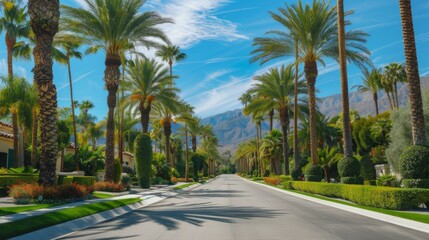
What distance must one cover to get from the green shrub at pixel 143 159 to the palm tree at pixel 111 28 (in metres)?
6.63

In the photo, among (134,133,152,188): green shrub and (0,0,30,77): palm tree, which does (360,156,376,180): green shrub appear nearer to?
(134,133,152,188): green shrub

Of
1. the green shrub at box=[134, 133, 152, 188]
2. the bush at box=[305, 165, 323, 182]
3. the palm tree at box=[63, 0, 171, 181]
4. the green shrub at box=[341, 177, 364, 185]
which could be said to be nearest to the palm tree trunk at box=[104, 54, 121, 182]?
the palm tree at box=[63, 0, 171, 181]

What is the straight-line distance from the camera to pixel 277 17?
31547 mm

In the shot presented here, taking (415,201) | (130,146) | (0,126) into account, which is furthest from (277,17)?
(130,146)

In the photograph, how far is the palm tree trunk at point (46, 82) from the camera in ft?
63.4

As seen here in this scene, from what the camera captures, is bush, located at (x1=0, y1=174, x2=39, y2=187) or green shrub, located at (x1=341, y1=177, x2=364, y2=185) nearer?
bush, located at (x1=0, y1=174, x2=39, y2=187)

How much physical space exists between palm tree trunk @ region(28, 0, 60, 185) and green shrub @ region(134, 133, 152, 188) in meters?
17.5

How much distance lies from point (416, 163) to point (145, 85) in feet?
94.0

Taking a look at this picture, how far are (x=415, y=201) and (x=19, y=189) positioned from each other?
17000mm

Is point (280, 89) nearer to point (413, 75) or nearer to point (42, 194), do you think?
point (413, 75)

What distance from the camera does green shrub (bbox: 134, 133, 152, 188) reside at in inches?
1446

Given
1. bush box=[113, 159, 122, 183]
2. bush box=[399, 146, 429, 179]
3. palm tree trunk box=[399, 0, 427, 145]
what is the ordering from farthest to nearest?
bush box=[113, 159, 122, 183], palm tree trunk box=[399, 0, 427, 145], bush box=[399, 146, 429, 179]

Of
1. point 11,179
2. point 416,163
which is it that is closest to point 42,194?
point 11,179

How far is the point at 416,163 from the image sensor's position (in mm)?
16688
